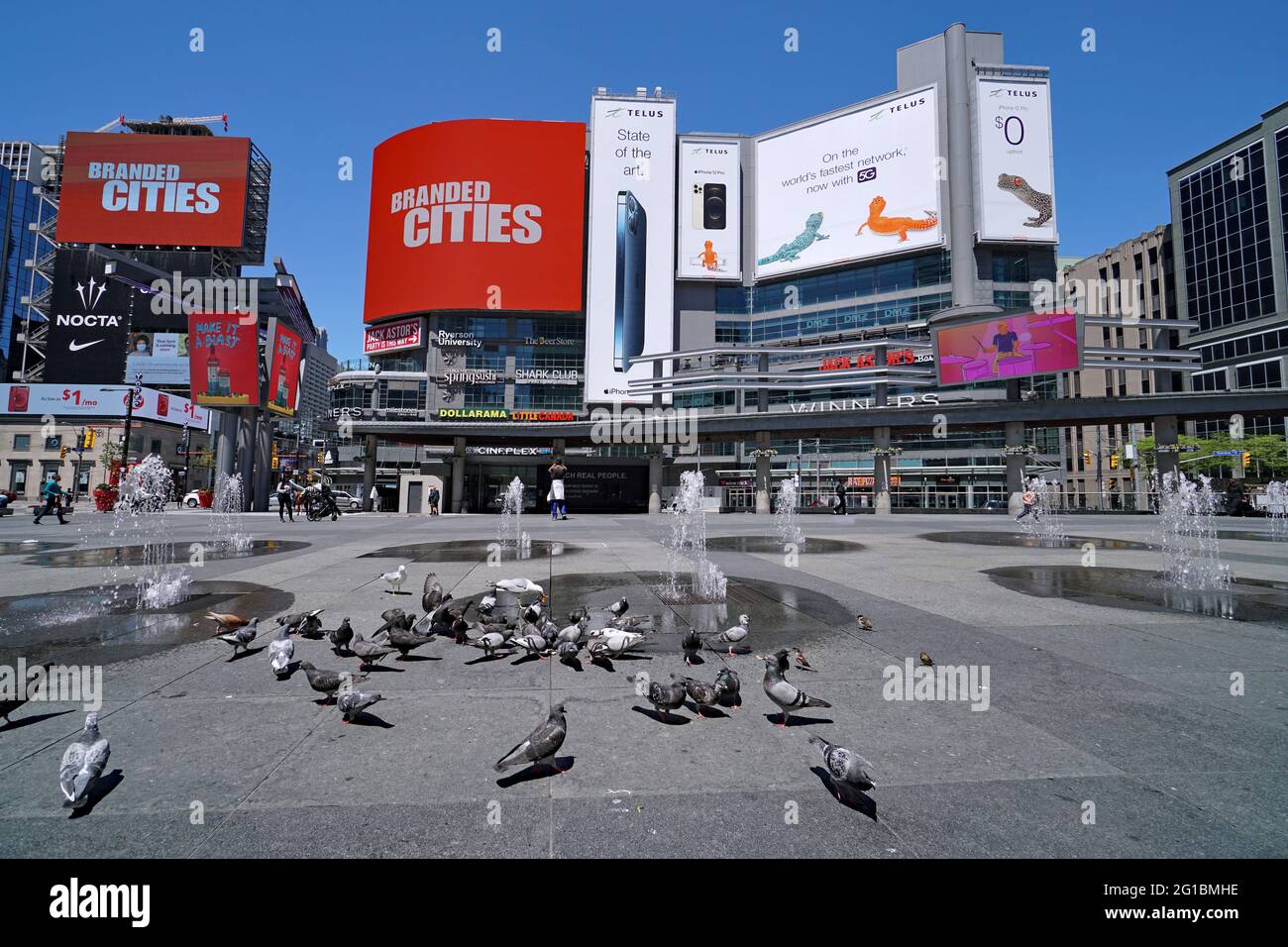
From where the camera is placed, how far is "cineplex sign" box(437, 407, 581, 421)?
2168 inches

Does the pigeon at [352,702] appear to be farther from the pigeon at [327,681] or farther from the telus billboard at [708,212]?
the telus billboard at [708,212]

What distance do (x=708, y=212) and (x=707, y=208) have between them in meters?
0.45

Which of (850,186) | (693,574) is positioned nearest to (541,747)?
(693,574)

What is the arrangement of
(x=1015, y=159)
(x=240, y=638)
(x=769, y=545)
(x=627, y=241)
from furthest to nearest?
(x=627, y=241) < (x=1015, y=159) < (x=769, y=545) < (x=240, y=638)

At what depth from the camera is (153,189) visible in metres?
71.4

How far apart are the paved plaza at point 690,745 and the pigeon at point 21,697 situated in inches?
4.1

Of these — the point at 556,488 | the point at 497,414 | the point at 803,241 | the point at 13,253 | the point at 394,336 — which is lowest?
the point at 556,488

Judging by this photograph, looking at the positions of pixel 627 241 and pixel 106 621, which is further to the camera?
pixel 627 241

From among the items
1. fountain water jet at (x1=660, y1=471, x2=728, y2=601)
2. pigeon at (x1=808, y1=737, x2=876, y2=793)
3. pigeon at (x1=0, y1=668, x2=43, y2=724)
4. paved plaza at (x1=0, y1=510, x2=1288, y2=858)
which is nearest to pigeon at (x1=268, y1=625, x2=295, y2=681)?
paved plaza at (x1=0, y1=510, x2=1288, y2=858)

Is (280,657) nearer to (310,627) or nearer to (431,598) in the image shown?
(310,627)

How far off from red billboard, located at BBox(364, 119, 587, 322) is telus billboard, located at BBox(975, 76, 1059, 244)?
41.0 m

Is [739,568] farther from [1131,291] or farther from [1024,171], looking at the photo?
[1131,291]

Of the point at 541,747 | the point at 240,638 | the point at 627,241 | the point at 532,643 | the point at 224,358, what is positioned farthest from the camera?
the point at 627,241

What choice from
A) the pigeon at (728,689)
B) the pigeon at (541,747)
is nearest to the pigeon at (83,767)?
the pigeon at (541,747)
